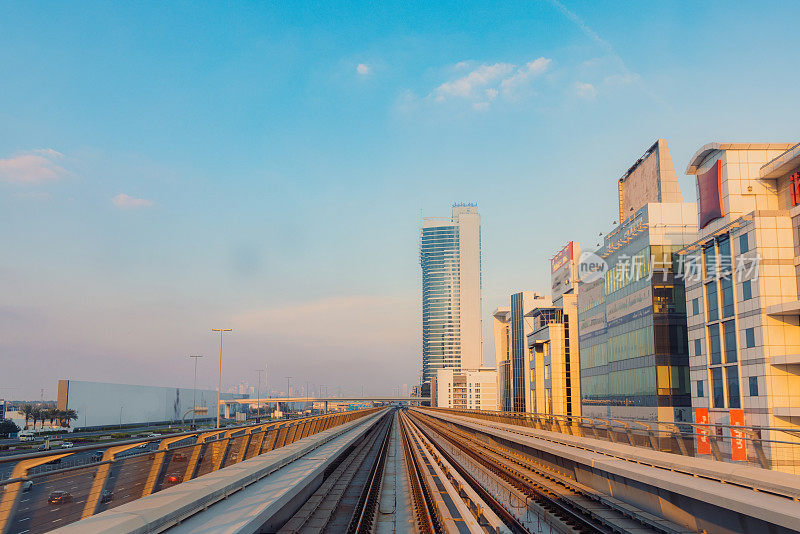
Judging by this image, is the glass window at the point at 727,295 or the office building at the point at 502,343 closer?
the glass window at the point at 727,295

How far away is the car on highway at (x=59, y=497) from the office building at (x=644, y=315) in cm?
4243

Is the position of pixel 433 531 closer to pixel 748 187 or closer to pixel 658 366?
pixel 748 187

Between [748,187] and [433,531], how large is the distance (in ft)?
111

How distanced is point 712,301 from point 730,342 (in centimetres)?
359

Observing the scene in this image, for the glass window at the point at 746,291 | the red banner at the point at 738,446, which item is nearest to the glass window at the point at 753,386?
the glass window at the point at 746,291

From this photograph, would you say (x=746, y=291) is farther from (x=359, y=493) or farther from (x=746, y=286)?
(x=359, y=493)

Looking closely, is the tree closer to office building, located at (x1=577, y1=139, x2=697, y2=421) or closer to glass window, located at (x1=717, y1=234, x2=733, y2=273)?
office building, located at (x1=577, y1=139, x2=697, y2=421)

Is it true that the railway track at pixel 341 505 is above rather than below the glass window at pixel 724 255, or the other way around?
below

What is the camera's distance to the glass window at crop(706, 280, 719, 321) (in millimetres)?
38469

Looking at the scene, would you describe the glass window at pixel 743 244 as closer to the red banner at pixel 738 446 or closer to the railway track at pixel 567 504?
the railway track at pixel 567 504

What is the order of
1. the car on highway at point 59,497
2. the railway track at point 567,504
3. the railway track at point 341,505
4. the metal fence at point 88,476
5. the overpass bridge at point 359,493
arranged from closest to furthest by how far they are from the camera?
the metal fence at point 88,476 → the car on highway at point 59,497 → the overpass bridge at point 359,493 → the railway track at point 567,504 → the railway track at point 341,505

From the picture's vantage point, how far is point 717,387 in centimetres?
3775

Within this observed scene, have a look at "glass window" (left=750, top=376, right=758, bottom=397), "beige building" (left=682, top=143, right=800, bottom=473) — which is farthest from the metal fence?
"glass window" (left=750, top=376, right=758, bottom=397)

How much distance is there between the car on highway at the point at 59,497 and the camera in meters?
6.83
